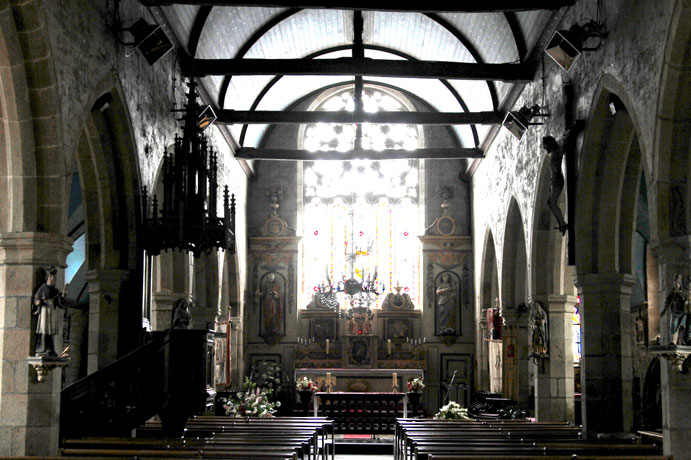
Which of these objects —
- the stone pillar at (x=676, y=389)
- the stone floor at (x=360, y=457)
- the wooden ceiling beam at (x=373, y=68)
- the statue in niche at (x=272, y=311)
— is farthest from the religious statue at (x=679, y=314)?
the statue in niche at (x=272, y=311)

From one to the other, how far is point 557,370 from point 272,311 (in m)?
9.73

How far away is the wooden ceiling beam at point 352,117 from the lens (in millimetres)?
16828

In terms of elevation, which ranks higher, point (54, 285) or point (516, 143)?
point (516, 143)

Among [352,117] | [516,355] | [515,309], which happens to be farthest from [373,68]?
[516,355]

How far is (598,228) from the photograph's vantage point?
1189 centimetres

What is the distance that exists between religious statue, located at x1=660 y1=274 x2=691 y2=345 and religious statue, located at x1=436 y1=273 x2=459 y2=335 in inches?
556

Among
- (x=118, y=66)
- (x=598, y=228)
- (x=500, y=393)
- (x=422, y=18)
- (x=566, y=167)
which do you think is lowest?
(x=500, y=393)

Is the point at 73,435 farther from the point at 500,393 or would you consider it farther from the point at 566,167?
the point at 500,393

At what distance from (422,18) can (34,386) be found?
11850 mm

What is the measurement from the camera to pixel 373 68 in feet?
47.6

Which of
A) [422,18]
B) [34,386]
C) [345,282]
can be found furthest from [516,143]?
[34,386]

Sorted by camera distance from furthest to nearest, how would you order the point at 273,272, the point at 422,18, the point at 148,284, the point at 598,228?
the point at 273,272 → the point at 422,18 → the point at 148,284 → the point at 598,228

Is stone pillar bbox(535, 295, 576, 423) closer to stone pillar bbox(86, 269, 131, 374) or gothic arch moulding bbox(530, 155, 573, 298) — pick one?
gothic arch moulding bbox(530, 155, 573, 298)

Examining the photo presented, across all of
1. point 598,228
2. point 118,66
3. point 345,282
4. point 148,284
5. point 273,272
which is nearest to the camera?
point 118,66
